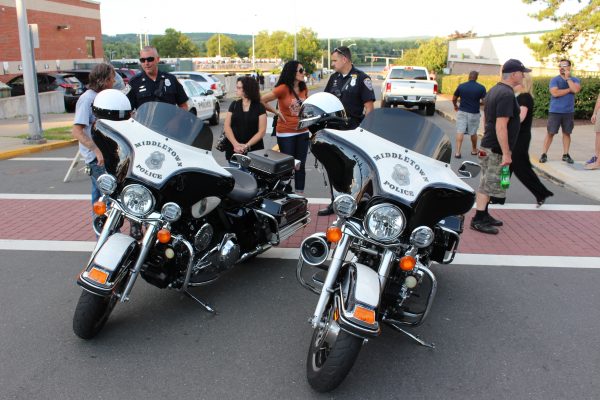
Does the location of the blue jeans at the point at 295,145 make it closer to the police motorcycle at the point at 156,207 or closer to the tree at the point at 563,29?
the police motorcycle at the point at 156,207

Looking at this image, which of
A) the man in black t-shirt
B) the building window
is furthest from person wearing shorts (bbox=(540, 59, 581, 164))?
the building window

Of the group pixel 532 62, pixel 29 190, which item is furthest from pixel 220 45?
pixel 29 190

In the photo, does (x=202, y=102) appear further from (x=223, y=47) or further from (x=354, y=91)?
(x=223, y=47)

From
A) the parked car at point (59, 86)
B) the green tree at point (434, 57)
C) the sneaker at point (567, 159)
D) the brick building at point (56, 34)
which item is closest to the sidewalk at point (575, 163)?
the sneaker at point (567, 159)

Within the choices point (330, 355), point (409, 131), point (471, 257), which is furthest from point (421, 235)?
point (471, 257)

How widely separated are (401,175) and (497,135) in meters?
3.18

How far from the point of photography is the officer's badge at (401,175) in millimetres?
3225

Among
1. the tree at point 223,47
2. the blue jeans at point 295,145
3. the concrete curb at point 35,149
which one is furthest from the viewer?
the tree at point 223,47

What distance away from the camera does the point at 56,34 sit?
39.6 meters

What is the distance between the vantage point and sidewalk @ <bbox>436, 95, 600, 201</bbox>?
8483mm

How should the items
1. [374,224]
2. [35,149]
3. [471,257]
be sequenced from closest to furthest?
[374,224] < [471,257] < [35,149]

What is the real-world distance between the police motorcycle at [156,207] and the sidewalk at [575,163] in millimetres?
6181

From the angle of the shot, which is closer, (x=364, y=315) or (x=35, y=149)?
(x=364, y=315)

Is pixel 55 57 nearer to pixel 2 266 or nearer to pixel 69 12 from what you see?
pixel 69 12
